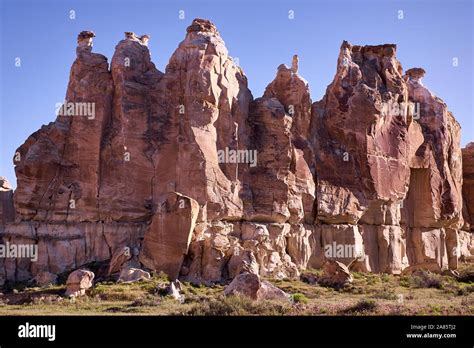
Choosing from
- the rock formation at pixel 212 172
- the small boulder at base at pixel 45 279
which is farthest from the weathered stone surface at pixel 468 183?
the small boulder at base at pixel 45 279

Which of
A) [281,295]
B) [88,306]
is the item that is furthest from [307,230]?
[88,306]

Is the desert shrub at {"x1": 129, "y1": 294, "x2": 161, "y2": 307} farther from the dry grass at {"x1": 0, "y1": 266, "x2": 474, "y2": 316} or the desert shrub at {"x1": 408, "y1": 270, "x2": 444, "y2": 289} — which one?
the desert shrub at {"x1": 408, "y1": 270, "x2": 444, "y2": 289}

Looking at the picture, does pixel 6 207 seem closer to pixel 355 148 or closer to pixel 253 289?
pixel 253 289

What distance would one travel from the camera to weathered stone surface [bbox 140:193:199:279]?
1542 inches

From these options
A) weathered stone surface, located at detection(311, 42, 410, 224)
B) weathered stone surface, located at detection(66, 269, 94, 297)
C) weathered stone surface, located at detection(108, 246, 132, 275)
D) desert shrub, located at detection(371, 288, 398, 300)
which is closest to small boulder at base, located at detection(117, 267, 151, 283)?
weathered stone surface, located at detection(108, 246, 132, 275)

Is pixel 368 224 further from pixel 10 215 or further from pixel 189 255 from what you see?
pixel 10 215

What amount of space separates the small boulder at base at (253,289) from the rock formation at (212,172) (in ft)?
27.5

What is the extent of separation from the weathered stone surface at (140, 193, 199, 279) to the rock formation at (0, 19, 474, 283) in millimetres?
68

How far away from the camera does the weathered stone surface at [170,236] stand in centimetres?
3916

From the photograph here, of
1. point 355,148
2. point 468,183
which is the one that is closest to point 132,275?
point 355,148

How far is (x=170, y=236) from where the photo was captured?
3928 centimetres

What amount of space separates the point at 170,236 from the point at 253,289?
36.4 ft

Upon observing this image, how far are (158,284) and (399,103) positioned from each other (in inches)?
1120
